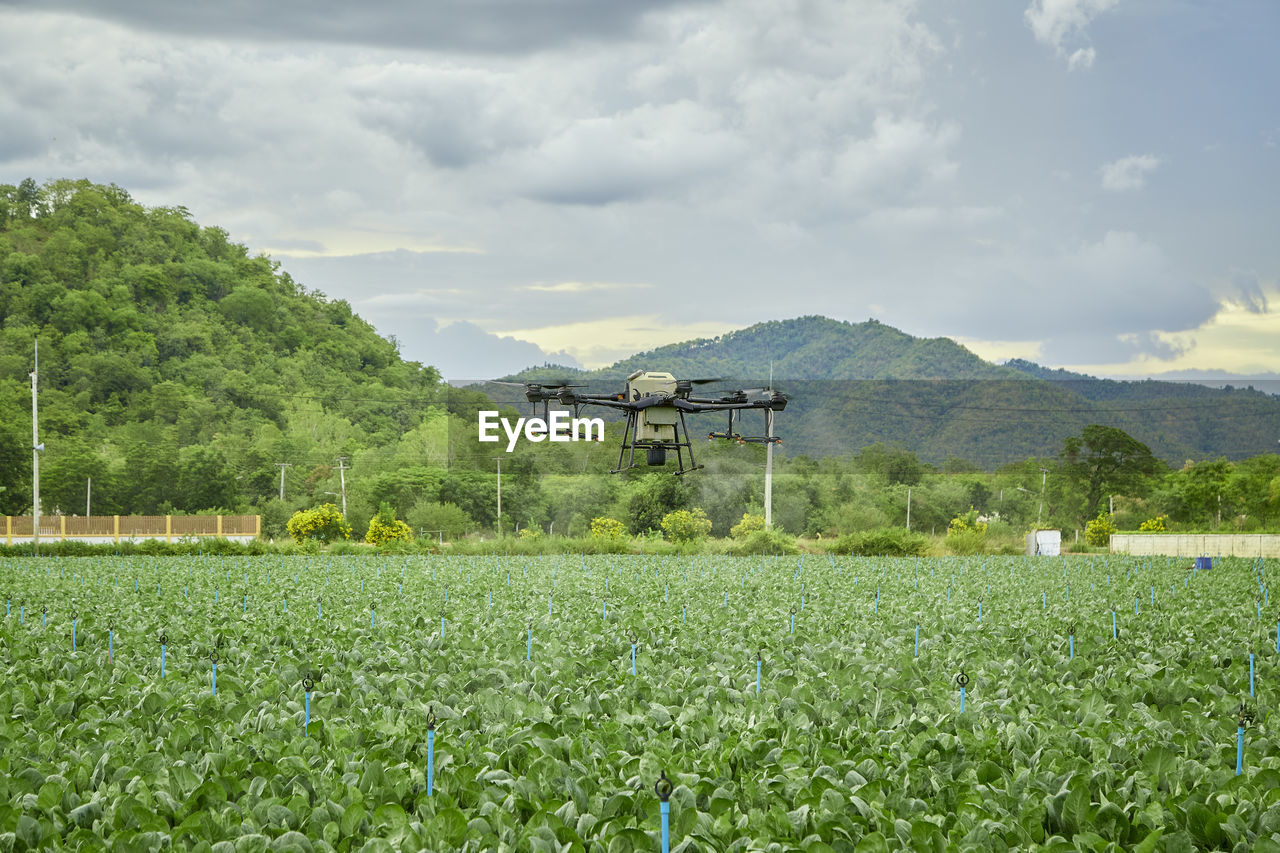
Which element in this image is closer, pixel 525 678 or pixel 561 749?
pixel 561 749

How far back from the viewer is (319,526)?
4866cm

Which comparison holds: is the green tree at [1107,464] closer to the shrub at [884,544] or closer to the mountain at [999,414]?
the mountain at [999,414]

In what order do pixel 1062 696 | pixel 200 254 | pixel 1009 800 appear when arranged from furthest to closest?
pixel 200 254 → pixel 1062 696 → pixel 1009 800

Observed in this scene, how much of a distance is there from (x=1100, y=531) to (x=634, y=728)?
5823cm

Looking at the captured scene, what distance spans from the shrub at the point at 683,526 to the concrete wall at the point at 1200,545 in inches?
780

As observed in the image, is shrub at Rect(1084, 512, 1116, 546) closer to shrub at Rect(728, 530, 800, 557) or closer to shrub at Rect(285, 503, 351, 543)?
shrub at Rect(728, 530, 800, 557)

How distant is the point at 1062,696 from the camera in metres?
9.88

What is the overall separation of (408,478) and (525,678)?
49.4 metres

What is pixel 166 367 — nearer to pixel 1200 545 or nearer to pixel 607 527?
pixel 607 527

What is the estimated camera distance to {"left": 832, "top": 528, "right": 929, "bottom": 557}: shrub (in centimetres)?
4181

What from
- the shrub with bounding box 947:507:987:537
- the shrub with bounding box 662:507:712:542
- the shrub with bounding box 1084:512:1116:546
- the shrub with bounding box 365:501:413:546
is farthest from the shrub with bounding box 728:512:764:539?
the shrub with bounding box 1084:512:1116:546

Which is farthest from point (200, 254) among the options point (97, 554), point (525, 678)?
point (525, 678)

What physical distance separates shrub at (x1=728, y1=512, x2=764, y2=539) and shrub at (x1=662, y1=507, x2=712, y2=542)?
1451 mm

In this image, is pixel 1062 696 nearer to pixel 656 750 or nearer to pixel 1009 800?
pixel 1009 800
